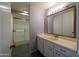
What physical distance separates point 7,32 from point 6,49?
156 mm

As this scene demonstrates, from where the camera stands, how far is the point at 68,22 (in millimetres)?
2965

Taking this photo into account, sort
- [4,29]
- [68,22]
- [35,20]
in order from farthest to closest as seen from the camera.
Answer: [35,20] → [68,22] → [4,29]

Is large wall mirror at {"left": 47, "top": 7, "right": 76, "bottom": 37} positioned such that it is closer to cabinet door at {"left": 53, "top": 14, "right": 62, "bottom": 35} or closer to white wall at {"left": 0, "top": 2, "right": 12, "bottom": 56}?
cabinet door at {"left": 53, "top": 14, "right": 62, "bottom": 35}

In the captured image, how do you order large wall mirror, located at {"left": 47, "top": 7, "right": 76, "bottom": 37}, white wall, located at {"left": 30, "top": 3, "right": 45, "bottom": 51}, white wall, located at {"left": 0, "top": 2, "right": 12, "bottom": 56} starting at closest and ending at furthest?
white wall, located at {"left": 0, "top": 2, "right": 12, "bottom": 56} → large wall mirror, located at {"left": 47, "top": 7, "right": 76, "bottom": 37} → white wall, located at {"left": 30, "top": 3, "right": 45, "bottom": 51}

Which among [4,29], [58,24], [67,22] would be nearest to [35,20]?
[58,24]

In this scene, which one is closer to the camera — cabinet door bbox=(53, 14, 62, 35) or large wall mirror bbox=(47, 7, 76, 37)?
large wall mirror bbox=(47, 7, 76, 37)

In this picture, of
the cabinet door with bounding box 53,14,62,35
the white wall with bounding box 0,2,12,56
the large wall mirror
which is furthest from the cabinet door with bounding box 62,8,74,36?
the white wall with bounding box 0,2,12,56

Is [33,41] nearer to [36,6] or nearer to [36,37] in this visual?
[36,37]

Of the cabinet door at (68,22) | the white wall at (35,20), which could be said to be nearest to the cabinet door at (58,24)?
the cabinet door at (68,22)

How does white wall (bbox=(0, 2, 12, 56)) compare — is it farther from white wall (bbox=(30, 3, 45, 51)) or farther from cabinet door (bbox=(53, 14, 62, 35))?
white wall (bbox=(30, 3, 45, 51))

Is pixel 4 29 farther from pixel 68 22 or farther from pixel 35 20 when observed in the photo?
pixel 35 20

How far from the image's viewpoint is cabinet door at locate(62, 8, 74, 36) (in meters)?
2.78

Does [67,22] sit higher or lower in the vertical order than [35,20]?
lower

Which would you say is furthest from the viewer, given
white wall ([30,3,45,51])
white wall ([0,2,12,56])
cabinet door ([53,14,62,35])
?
white wall ([30,3,45,51])
